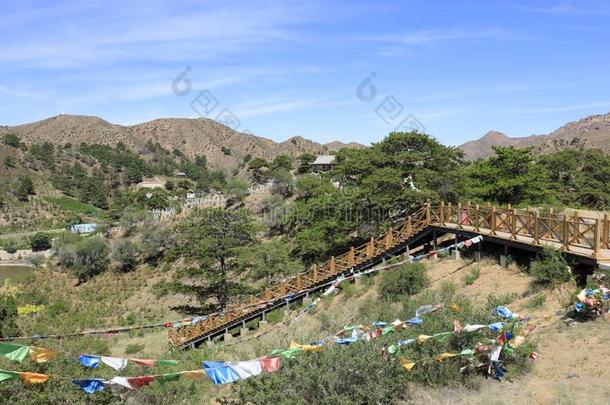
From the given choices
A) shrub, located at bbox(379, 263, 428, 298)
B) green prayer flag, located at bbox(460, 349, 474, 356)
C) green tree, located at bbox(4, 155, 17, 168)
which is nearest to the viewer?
green prayer flag, located at bbox(460, 349, 474, 356)

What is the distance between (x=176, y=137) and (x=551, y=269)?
6545 inches

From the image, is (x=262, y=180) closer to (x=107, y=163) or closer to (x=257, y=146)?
(x=107, y=163)

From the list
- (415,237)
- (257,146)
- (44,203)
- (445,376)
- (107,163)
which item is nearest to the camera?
(445,376)

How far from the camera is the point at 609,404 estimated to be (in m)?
6.19

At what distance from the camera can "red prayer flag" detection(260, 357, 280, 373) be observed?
685 cm

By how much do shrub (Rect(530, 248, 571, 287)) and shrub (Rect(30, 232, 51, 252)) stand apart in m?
81.6

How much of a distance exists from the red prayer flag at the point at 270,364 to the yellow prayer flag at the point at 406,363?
6.16ft

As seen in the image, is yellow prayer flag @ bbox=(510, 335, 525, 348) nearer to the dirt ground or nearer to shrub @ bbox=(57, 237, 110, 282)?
the dirt ground

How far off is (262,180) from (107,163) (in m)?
71.8

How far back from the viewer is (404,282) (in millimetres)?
15305

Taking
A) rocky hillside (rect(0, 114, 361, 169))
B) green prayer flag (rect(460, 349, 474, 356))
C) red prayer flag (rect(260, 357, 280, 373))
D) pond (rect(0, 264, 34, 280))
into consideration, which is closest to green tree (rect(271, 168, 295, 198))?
pond (rect(0, 264, 34, 280))

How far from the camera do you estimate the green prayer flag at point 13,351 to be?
6.46 m

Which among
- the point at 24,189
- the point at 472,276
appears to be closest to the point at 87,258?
the point at 472,276

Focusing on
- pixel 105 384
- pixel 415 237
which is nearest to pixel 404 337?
pixel 105 384
